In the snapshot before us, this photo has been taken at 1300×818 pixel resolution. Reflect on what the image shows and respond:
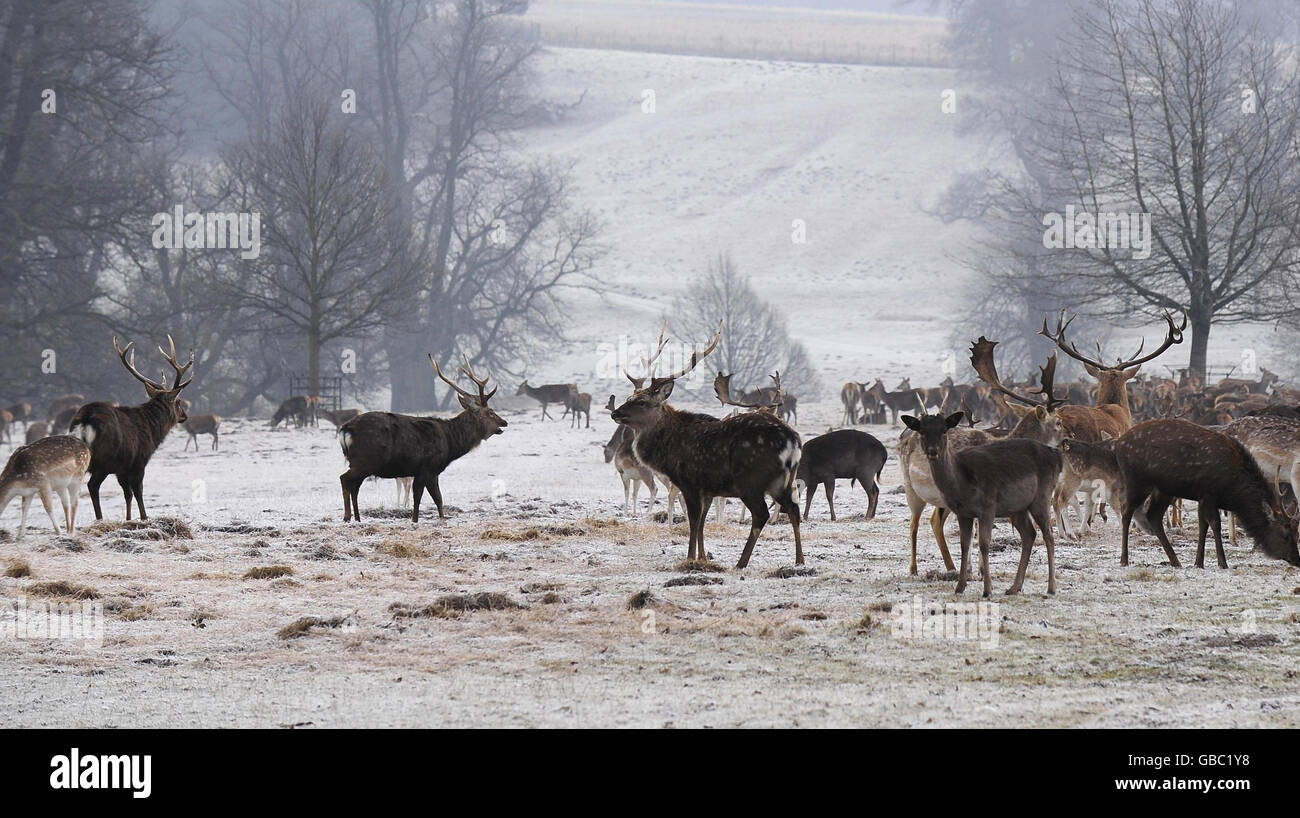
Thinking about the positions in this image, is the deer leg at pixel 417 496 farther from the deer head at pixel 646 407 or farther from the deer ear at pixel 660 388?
the deer ear at pixel 660 388

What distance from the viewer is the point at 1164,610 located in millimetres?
9648

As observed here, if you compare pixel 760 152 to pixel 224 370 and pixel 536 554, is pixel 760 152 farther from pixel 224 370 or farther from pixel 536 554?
pixel 536 554

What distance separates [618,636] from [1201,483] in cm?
518

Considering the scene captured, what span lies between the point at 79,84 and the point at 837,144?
68.0 metres

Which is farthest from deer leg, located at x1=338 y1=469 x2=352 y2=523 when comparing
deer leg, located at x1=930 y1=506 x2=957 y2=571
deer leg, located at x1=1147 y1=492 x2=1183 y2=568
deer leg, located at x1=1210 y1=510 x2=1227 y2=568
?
deer leg, located at x1=1210 y1=510 x2=1227 y2=568

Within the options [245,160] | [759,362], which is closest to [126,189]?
[245,160]

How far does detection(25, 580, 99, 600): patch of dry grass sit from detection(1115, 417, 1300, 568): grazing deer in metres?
7.86

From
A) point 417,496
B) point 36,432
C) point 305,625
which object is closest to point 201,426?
point 36,432

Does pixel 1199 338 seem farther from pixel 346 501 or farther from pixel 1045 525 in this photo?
pixel 1045 525

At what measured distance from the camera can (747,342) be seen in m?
49.4

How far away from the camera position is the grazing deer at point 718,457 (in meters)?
11.8

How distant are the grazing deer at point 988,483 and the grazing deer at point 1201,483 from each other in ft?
5.30

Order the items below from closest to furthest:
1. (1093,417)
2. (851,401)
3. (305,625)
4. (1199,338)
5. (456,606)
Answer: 1. (305,625)
2. (456,606)
3. (1093,417)
4. (1199,338)
5. (851,401)

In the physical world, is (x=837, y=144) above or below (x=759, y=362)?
above
